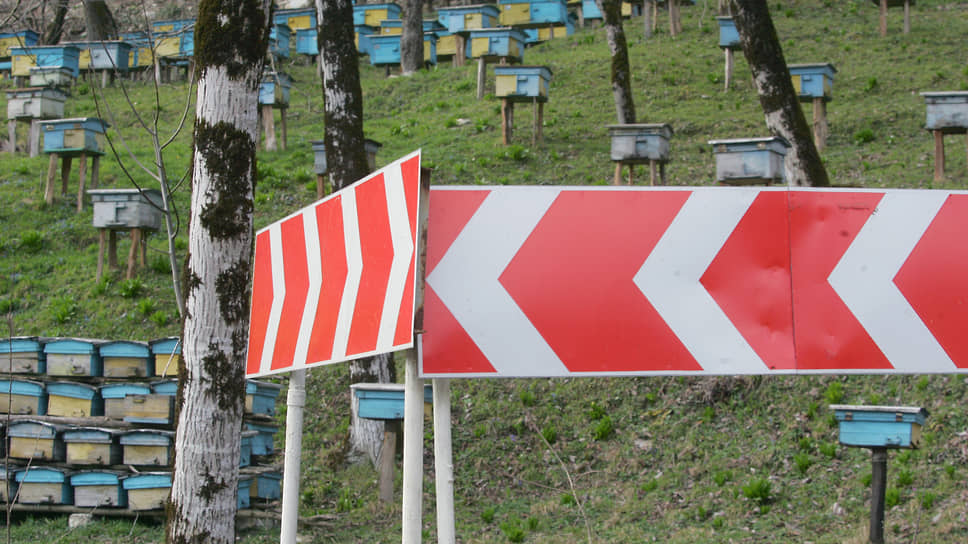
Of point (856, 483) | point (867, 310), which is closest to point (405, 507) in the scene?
point (867, 310)

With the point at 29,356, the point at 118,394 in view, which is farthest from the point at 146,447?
the point at 29,356

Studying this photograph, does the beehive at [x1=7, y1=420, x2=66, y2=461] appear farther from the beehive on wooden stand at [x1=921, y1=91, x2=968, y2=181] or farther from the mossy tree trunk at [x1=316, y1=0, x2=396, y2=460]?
the beehive on wooden stand at [x1=921, y1=91, x2=968, y2=181]

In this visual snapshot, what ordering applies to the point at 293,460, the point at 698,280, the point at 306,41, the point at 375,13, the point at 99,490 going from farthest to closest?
the point at 375,13, the point at 306,41, the point at 99,490, the point at 293,460, the point at 698,280

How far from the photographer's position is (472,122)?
1900 centimetres

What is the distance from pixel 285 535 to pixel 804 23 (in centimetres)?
2209

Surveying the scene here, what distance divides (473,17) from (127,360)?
13.9 metres

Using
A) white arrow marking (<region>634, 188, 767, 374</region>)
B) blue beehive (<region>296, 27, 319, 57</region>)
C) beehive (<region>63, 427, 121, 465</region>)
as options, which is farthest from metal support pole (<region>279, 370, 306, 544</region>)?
blue beehive (<region>296, 27, 319, 57</region>)

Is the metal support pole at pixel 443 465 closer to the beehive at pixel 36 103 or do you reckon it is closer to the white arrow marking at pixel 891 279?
the white arrow marking at pixel 891 279

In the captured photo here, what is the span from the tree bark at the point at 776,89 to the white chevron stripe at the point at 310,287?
28.4 ft

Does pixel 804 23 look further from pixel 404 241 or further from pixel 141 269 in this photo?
pixel 404 241

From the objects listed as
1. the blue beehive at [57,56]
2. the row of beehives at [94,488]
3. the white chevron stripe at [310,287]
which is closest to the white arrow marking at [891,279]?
the white chevron stripe at [310,287]

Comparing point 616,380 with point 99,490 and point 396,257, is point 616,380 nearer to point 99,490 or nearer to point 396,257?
point 99,490

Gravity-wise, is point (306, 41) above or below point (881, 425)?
above

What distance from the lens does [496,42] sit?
18.6m
